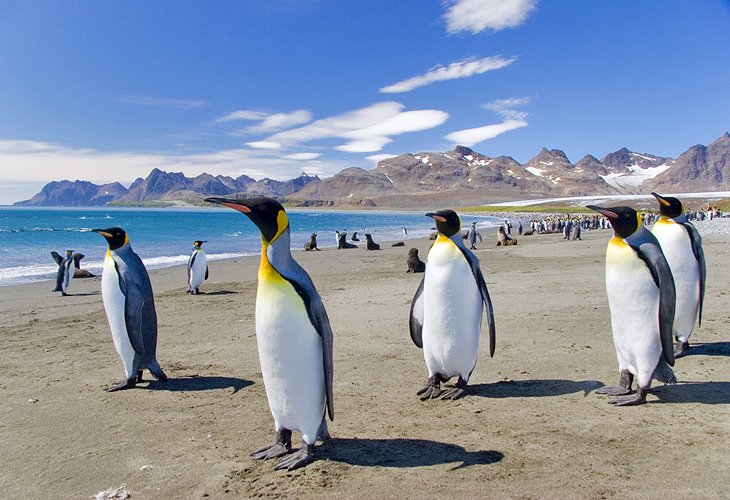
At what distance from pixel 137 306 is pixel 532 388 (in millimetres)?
4200

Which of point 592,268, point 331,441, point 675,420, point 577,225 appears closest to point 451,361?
point 331,441

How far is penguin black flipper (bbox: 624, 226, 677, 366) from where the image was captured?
4543 mm

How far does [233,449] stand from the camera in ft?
13.4

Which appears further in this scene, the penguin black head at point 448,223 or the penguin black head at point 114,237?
the penguin black head at point 114,237

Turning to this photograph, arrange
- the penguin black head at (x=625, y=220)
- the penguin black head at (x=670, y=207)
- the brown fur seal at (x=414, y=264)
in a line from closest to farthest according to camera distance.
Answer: the penguin black head at (x=625, y=220) → the penguin black head at (x=670, y=207) → the brown fur seal at (x=414, y=264)

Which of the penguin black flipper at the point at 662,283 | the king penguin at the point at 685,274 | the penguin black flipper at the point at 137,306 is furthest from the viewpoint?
the king penguin at the point at 685,274

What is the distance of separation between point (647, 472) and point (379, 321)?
18.2 ft

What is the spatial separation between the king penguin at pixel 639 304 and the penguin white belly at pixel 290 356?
2.68 meters

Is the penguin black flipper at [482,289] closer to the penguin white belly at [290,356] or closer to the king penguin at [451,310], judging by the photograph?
the king penguin at [451,310]

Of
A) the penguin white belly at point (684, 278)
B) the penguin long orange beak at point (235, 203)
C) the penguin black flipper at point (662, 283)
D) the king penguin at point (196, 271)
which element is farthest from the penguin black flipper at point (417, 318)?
the king penguin at point (196, 271)

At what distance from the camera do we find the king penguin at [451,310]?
517 centimetres

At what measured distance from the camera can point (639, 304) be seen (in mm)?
4688

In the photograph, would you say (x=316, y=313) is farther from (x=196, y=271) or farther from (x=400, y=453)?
(x=196, y=271)

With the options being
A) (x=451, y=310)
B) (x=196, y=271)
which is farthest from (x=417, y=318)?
(x=196, y=271)
